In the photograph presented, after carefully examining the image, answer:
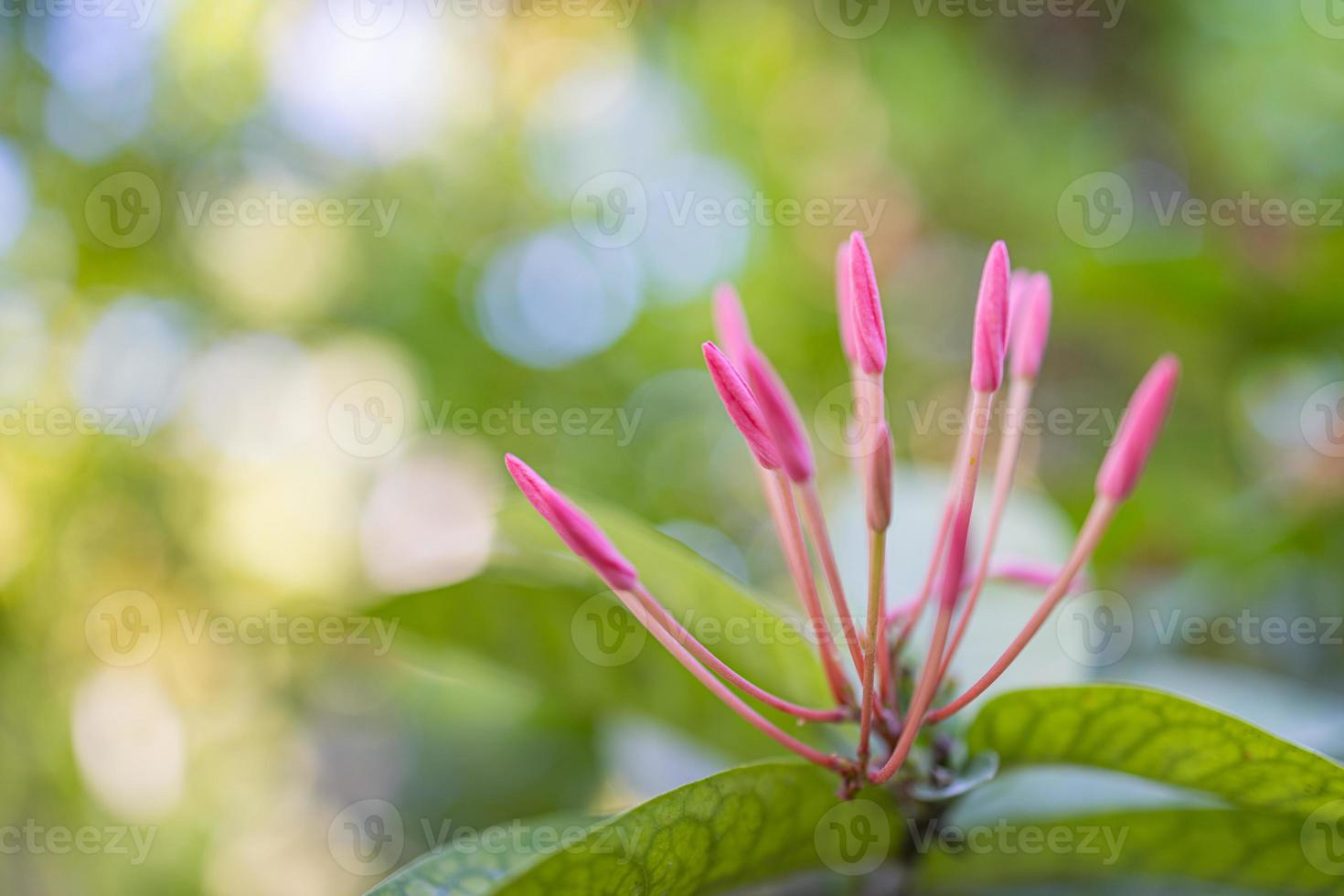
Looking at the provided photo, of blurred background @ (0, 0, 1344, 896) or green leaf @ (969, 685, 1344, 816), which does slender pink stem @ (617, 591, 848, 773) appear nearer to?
green leaf @ (969, 685, 1344, 816)

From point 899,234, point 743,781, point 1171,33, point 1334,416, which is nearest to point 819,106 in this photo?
point 899,234

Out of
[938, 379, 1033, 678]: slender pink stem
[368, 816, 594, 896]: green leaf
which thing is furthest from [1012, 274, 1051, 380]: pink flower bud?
[368, 816, 594, 896]: green leaf

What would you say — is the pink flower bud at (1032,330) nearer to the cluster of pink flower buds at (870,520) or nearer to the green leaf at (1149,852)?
the cluster of pink flower buds at (870,520)

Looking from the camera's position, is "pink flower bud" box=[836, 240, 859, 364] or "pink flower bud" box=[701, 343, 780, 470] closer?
"pink flower bud" box=[701, 343, 780, 470]

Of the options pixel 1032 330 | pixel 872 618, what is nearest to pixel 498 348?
pixel 1032 330

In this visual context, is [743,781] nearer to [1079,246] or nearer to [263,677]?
[263,677]

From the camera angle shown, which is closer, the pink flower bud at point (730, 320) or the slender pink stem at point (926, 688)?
the slender pink stem at point (926, 688)

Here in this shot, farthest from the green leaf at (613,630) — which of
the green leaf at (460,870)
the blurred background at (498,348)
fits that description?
the green leaf at (460,870)
